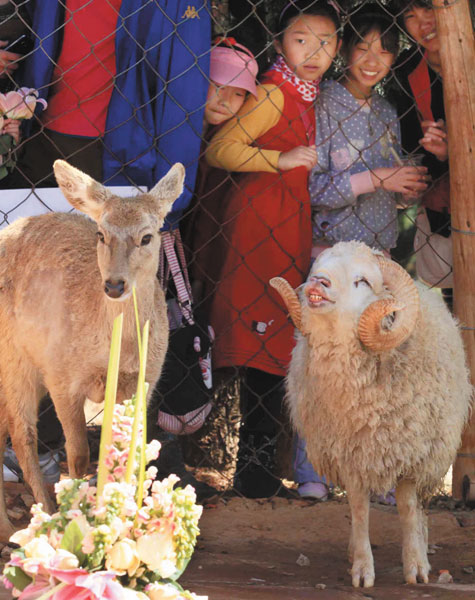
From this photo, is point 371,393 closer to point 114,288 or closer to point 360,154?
point 114,288

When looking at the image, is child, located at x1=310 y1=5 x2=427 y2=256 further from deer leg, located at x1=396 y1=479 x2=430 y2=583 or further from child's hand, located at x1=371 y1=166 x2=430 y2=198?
deer leg, located at x1=396 y1=479 x2=430 y2=583

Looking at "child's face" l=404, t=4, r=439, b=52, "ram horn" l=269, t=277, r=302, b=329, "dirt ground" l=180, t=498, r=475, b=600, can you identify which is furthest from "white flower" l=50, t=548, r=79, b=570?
"child's face" l=404, t=4, r=439, b=52

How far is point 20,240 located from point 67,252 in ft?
0.88

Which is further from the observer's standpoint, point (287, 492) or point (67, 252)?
point (287, 492)

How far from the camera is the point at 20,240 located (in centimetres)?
384

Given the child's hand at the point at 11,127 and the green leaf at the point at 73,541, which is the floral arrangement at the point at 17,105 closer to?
the child's hand at the point at 11,127

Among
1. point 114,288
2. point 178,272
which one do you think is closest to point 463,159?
point 178,272

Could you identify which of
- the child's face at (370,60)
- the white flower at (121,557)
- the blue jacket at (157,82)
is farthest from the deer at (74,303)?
the white flower at (121,557)

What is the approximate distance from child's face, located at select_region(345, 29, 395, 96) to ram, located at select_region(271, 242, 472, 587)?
1.31 metres

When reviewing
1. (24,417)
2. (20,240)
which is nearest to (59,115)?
(20,240)

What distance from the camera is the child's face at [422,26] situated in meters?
4.45

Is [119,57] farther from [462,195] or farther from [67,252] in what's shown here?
[462,195]

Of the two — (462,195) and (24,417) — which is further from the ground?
(462,195)

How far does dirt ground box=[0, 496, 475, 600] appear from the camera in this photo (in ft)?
10.6
